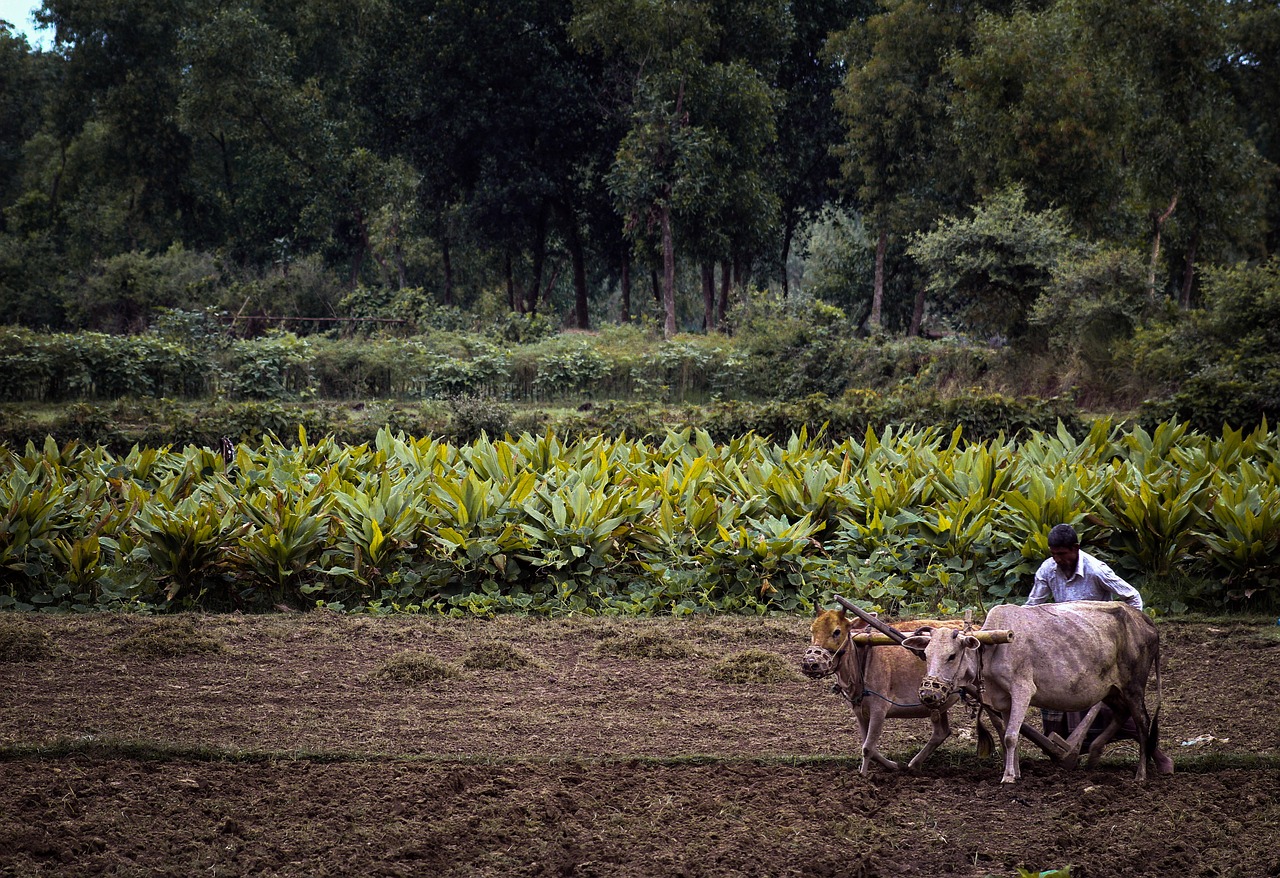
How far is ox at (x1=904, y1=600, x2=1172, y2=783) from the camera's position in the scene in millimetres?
4488

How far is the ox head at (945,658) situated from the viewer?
4371 mm

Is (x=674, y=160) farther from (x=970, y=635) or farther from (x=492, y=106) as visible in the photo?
(x=970, y=635)

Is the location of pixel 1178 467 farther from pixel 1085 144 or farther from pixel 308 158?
pixel 308 158

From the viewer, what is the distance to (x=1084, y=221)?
2350 cm

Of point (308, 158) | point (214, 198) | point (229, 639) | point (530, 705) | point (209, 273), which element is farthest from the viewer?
point (214, 198)

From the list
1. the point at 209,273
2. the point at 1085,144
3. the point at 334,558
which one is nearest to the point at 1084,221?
the point at 1085,144

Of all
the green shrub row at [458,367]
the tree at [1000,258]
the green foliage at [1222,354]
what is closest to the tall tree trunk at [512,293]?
the green shrub row at [458,367]

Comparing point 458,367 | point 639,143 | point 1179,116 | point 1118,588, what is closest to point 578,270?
point 639,143

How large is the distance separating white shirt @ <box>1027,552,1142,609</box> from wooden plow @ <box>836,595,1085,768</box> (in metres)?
0.49

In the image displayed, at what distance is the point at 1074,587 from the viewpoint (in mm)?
5125

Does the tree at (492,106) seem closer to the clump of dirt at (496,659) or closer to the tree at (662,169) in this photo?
the tree at (662,169)

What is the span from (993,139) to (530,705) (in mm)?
20017

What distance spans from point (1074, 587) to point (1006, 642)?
76cm

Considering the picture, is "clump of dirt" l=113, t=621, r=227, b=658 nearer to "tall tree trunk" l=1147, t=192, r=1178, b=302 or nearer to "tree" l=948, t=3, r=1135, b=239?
"tall tree trunk" l=1147, t=192, r=1178, b=302
